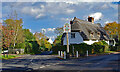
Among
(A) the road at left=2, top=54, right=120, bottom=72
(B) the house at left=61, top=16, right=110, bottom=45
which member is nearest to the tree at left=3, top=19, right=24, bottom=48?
(B) the house at left=61, top=16, right=110, bottom=45

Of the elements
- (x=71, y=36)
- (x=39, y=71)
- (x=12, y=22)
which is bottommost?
(x=39, y=71)

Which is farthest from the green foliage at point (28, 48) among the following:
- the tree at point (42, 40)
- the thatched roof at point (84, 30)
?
the tree at point (42, 40)

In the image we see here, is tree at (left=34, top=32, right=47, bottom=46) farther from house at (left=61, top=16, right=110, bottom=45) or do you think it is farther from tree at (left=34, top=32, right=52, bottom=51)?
house at (left=61, top=16, right=110, bottom=45)

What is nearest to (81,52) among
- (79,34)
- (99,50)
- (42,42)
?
(99,50)

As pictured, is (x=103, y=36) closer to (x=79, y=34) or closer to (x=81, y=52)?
(x=79, y=34)

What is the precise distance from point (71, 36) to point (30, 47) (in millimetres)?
12685

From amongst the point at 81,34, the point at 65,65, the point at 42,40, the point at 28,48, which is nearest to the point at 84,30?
the point at 81,34

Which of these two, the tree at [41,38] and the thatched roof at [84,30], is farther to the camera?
the tree at [41,38]

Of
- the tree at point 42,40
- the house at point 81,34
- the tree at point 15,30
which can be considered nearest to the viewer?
the house at point 81,34

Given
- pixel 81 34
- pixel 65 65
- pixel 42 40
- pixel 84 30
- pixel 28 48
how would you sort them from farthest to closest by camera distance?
pixel 42 40, pixel 28 48, pixel 84 30, pixel 81 34, pixel 65 65

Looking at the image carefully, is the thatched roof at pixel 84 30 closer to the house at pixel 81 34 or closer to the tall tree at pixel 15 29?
the house at pixel 81 34

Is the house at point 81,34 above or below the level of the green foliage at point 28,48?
above

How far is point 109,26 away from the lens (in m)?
69.4

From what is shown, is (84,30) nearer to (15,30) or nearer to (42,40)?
(15,30)
